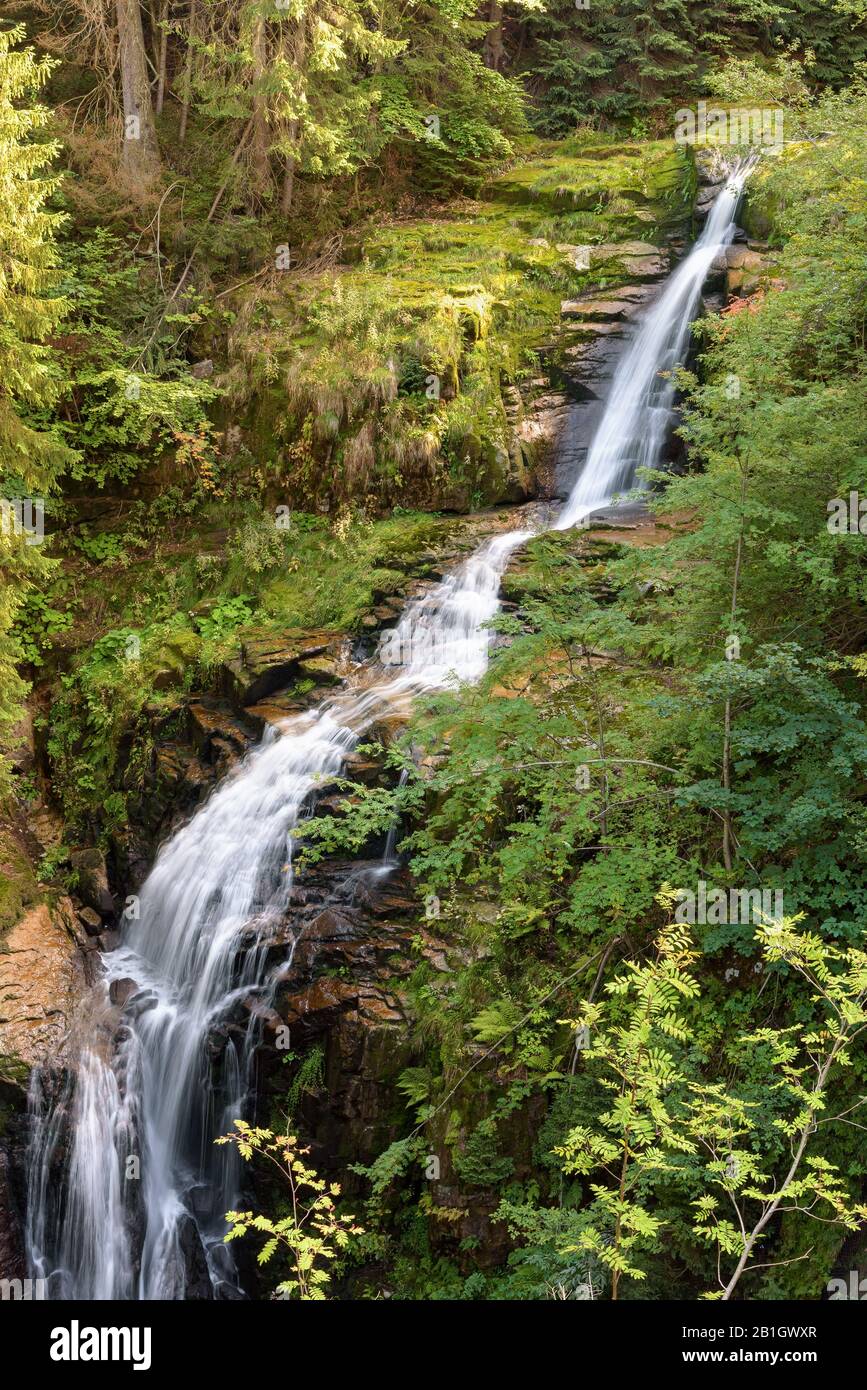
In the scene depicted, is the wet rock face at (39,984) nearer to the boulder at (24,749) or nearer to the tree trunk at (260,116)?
the boulder at (24,749)

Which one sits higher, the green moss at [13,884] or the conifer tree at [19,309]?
the conifer tree at [19,309]

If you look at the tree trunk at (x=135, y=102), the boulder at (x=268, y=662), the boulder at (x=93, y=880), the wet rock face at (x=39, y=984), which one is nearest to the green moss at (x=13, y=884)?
the wet rock face at (x=39, y=984)

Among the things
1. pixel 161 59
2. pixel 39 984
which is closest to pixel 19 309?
pixel 39 984

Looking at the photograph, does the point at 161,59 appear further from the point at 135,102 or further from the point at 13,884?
the point at 13,884

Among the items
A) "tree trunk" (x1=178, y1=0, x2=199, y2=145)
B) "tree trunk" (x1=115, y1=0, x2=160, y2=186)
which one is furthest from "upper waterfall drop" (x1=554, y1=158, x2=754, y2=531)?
"tree trunk" (x1=115, y1=0, x2=160, y2=186)

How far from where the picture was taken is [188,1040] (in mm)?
8289

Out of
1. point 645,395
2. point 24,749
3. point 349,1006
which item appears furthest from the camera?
point 645,395

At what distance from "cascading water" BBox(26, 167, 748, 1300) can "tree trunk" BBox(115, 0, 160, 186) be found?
9.79 metres

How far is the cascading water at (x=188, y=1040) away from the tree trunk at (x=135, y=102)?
32.1 feet

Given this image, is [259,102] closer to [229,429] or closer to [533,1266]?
[229,429]

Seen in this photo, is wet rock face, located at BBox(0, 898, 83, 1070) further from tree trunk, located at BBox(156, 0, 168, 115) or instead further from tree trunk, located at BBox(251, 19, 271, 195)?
tree trunk, located at BBox(156, 0, 168, 115)

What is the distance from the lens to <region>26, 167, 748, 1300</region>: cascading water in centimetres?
782

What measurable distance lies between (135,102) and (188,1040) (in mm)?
13780

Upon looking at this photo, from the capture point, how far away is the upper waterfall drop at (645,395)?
1249cm
